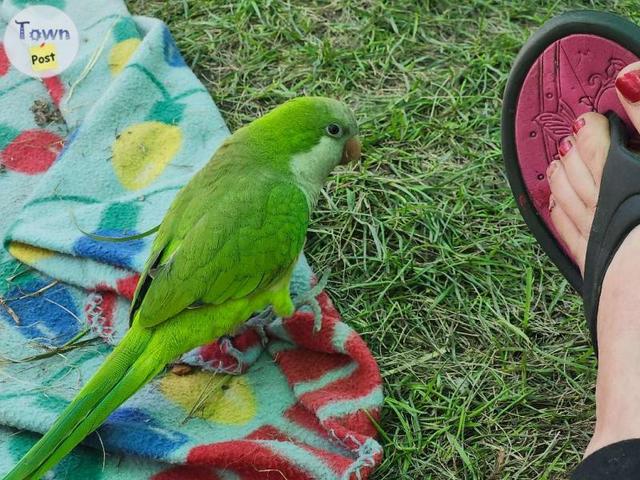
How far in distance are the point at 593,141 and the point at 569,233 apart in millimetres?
210

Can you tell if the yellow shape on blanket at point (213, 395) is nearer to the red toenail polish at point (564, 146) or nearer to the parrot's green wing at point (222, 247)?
the parrot's green wing at point (222, 247)

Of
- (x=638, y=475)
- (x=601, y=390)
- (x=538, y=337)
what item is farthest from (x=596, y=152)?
(x=638, y=475)

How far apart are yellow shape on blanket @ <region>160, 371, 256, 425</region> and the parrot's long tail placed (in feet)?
0.66

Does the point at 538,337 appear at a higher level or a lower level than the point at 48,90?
lower

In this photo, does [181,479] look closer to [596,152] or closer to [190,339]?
[190,339]

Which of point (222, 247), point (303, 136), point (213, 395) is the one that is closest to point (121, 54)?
point (303, 136)

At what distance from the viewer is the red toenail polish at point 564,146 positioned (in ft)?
6.07

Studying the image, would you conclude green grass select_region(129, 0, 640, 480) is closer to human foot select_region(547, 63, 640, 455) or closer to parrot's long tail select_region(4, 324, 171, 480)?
human foot select_region(547, 63, 640, 455)

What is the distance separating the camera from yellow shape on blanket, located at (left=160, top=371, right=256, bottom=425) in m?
1.67

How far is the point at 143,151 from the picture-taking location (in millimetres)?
2164

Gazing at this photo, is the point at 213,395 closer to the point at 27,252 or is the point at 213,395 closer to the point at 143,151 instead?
the point at 27,252

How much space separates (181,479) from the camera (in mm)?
1536

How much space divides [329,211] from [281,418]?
597mm

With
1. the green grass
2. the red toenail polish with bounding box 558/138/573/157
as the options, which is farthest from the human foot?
the green grass
